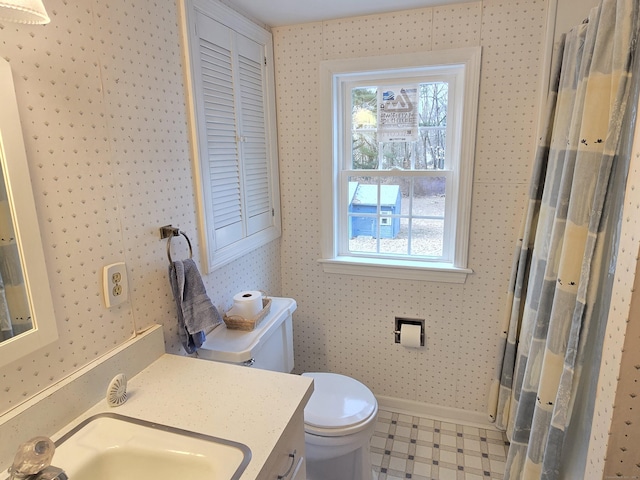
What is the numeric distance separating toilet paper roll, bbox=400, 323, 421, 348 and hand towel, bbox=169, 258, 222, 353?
3.77 feet

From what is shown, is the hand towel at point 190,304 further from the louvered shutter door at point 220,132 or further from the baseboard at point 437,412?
the baseboard at point 437,412

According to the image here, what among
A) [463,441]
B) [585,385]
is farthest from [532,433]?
[463,441]

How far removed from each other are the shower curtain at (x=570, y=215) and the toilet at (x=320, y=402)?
2.06 feet

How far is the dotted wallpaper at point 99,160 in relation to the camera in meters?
0.90

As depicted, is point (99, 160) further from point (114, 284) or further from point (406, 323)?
point (406, 323)

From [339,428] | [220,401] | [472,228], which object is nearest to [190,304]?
[220,401]

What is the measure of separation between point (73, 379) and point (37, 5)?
858mm

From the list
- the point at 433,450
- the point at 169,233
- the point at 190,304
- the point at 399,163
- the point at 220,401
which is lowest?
the point at 433,450

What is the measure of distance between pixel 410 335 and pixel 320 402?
69 centimetres

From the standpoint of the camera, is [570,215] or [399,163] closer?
[570,215]

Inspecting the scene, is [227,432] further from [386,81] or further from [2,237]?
[386,81]

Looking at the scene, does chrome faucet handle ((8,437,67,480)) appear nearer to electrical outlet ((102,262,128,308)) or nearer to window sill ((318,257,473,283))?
electrical outlet ((102,262,128,308))

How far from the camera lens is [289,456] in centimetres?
101

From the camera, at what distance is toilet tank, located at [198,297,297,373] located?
1.45 metres
